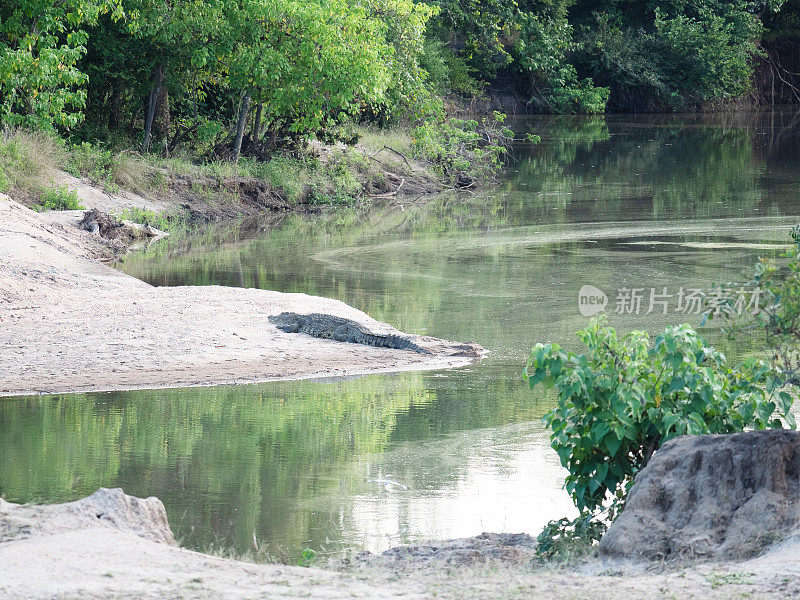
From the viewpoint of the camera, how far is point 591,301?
14023mm

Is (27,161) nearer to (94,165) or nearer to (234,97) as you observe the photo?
(94,165)

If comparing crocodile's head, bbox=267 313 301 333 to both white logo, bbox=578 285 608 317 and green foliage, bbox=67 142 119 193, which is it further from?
green foliage, bbox=67 142 119 193

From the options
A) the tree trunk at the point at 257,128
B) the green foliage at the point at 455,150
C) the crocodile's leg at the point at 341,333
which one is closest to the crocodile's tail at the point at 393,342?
the crocodile's leg at the point at 341,333

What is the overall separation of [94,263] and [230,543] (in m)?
10.5

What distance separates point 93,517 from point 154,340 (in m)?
5.46

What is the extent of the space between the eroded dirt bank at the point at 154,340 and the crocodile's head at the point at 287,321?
0.36ft

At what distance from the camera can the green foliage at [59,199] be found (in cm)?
1980

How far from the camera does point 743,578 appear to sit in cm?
478

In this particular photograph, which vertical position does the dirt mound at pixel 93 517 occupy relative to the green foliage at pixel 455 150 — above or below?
below

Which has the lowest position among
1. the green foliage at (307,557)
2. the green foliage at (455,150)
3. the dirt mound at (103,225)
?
the green foliage at (307,557)

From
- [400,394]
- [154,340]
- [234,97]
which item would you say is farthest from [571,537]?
[234,97]

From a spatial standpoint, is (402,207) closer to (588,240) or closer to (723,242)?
(588,240)

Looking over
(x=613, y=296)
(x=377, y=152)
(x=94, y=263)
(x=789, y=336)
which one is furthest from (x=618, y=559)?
(x=377, y=152)

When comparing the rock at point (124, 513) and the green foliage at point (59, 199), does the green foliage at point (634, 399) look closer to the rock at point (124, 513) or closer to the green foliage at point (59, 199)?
the rock at point (124, 513)
